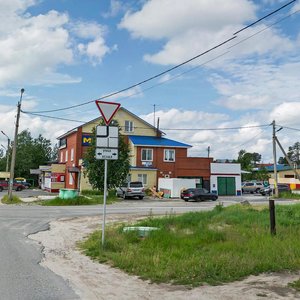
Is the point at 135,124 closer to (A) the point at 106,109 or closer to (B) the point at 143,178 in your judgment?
(B) the point at 143,178

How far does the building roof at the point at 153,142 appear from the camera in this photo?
169 feet

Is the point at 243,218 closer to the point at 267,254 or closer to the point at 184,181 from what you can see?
the point at 267,254

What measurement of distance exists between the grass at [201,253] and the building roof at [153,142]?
1490 inches

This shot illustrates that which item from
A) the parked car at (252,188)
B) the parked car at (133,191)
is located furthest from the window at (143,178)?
the parked car at (252,188)

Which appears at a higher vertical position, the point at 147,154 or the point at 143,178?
the point at 147,154

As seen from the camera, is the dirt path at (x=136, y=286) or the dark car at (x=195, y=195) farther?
the dark car at (x=195, y=195)

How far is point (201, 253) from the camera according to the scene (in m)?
9.46

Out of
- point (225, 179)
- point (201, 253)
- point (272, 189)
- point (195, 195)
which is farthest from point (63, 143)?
point (201, 253)

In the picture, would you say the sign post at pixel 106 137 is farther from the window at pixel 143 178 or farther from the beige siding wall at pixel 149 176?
the window at pixel 143 178

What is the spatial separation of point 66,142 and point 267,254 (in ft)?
174

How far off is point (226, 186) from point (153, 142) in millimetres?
10850

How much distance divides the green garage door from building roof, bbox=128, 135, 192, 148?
6117 millimetres

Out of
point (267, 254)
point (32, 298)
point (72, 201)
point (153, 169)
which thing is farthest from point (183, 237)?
point (153, 169)

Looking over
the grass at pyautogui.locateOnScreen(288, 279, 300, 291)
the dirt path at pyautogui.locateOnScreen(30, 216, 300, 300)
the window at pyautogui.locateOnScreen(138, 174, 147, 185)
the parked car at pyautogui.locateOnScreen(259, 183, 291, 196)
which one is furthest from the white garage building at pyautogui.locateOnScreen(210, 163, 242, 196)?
the grass at pyautogui.locateOnScreen(288, 279, 300, 291)
